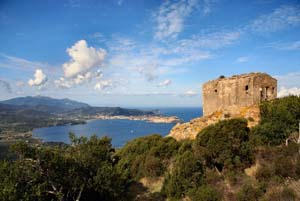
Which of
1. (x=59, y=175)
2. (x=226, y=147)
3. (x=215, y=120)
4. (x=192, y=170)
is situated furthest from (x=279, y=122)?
(x=59, y=175)

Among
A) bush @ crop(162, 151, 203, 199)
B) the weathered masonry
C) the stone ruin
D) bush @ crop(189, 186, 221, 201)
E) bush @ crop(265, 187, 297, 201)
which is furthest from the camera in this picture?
the weathered masonry

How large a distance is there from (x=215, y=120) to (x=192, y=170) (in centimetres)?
793

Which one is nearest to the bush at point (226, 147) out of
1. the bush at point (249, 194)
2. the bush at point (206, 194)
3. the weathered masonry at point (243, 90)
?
the bush at point (206, 194)

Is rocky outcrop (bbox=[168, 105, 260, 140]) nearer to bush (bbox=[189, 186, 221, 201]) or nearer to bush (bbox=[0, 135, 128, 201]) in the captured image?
bush (bbox=[189, 186, 221, 201])

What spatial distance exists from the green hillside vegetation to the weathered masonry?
10.6 feet

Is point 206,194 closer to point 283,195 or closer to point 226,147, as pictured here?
point 283,195

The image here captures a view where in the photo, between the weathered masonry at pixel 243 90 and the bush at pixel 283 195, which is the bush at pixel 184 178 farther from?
the weathered masonry at pixel 243 90

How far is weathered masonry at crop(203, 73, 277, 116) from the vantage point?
64.8ft

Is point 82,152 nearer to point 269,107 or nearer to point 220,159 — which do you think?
point 220,159

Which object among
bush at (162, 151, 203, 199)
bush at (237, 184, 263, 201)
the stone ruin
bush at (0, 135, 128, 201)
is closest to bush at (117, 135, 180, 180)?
the stone ruin

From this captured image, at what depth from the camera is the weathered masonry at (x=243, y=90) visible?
19.8 meters

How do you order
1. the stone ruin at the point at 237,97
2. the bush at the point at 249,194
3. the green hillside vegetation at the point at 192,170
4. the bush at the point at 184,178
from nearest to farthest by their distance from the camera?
1. the bush at the point at 249,194
2. the green hillside vegetation at the point at 192,170
3. the bush at the point at 184,178
4. the stone ruin at the point at 237,97

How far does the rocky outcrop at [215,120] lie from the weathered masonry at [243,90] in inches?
36.0

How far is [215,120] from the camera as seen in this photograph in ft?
62.3
